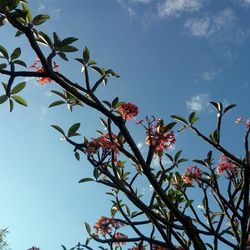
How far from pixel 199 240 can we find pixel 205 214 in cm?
133

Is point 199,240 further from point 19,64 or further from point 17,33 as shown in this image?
point 17,33

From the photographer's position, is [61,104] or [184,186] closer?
[61,104]

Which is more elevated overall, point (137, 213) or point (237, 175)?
point (237, 175)

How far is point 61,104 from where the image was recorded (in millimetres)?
4777

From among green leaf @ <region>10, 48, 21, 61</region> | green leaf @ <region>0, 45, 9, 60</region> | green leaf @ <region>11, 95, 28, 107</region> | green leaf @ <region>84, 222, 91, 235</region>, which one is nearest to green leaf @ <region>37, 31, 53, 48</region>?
green leaf @ <region>10, 48, 21, 61</region>

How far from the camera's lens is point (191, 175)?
5492mm

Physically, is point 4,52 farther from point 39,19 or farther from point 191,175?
point 191,175

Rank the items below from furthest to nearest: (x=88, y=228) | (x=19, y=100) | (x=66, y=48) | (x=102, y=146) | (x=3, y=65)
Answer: (x=88, y=228) < (x=102, y=146) < (x=19, y=100) < (x=66, y=48) < (x=3, y=65)

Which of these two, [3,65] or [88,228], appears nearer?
[3,65]

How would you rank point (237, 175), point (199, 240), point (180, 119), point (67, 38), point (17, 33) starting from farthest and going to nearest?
point (237, 175) → point (180, 119) → point (199, 240) → point (17, 33) → point (67, 38)

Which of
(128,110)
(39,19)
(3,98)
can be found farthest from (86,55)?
(3,98)

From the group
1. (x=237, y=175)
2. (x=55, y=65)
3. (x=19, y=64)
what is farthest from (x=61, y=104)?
(x=237, y=175)

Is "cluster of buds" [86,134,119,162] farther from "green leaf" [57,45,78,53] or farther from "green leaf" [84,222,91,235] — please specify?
"green leaf" [84,222,91,235]

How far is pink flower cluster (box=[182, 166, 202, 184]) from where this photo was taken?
5.46 m
